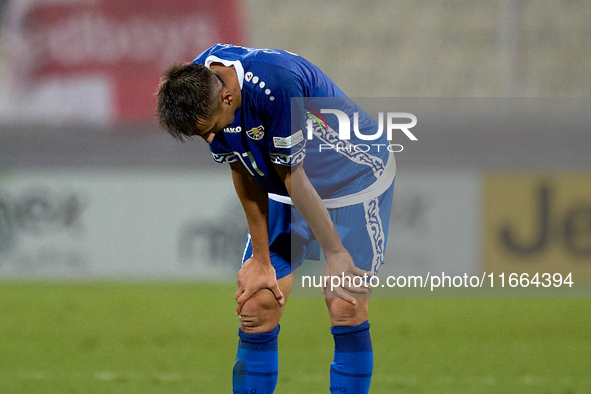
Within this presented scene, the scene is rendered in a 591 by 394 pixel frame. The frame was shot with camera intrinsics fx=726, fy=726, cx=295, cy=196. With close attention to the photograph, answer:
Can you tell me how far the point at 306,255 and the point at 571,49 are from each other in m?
6.68

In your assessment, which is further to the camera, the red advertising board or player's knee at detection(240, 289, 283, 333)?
the red advertising board

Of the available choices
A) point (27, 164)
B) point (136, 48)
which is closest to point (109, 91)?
point (136, 48)

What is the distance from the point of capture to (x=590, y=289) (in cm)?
638

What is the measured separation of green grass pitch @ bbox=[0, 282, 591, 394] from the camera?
3.54 m

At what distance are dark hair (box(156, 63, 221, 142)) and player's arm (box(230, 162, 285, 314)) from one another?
42cm

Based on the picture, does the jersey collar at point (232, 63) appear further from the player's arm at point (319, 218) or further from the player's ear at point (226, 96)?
the player's arm at point (319, 218)

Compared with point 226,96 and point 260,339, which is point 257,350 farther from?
point 226,96

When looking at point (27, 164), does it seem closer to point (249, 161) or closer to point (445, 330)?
point (445, 330)

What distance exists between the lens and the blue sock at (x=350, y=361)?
2.38 metres

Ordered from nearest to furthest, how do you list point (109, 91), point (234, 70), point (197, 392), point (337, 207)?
1. point (234, 70)
2. point (337, 207)
3. point (197, 392)
4. point (109, 91)

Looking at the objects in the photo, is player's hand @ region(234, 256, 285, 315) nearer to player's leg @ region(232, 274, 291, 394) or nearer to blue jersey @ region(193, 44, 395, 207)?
player's leg @ region(232, 274, 291, 394)

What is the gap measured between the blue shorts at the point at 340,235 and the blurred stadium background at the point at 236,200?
1151 mm

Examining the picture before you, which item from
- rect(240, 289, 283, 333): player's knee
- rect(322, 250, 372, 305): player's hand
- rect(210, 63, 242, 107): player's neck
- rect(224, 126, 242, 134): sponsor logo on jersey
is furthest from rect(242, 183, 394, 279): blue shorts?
rect(210, 63, 242, 107): player's neck

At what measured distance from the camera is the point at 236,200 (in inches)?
251
